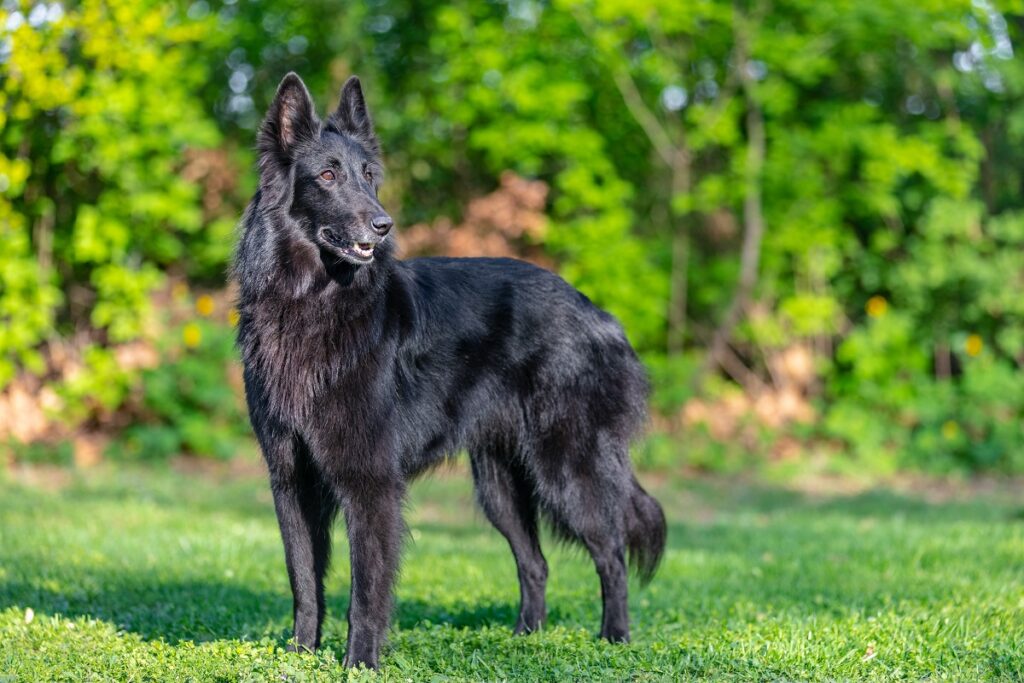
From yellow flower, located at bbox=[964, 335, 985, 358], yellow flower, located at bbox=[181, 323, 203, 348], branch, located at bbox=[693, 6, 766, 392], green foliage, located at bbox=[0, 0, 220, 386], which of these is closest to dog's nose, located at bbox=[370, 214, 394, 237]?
green foliage, located at bbox=[0, 0, 220, 386]

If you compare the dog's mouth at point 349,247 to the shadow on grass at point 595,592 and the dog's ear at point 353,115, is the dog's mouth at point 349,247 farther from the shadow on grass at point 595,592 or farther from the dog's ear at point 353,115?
the shadow on grass at point 595,592

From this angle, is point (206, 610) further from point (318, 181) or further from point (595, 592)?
point (318, 181)

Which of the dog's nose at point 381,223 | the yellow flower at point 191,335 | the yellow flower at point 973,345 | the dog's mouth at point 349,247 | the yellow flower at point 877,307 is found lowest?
the yellow flower at point 191,335

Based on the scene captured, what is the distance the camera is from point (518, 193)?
12.3 metres

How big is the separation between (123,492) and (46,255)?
3.08 metres

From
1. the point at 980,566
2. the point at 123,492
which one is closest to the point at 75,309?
the point at 123,492

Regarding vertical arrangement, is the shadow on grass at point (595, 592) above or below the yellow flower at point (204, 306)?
below

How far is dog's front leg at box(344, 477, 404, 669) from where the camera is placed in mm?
4352

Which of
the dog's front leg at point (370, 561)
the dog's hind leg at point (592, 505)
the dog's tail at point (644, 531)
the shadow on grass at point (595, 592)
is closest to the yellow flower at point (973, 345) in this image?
the shadow on grass at point (595, 592)

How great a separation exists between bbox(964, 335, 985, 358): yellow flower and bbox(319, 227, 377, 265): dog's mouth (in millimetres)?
9497

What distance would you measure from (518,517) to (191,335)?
23.3ft

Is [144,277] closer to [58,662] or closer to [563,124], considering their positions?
[563,124]

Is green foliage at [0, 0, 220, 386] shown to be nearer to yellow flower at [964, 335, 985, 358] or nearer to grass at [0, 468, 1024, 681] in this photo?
grass at [0, 468, 1024, 681]

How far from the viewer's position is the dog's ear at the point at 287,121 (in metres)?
4.55
